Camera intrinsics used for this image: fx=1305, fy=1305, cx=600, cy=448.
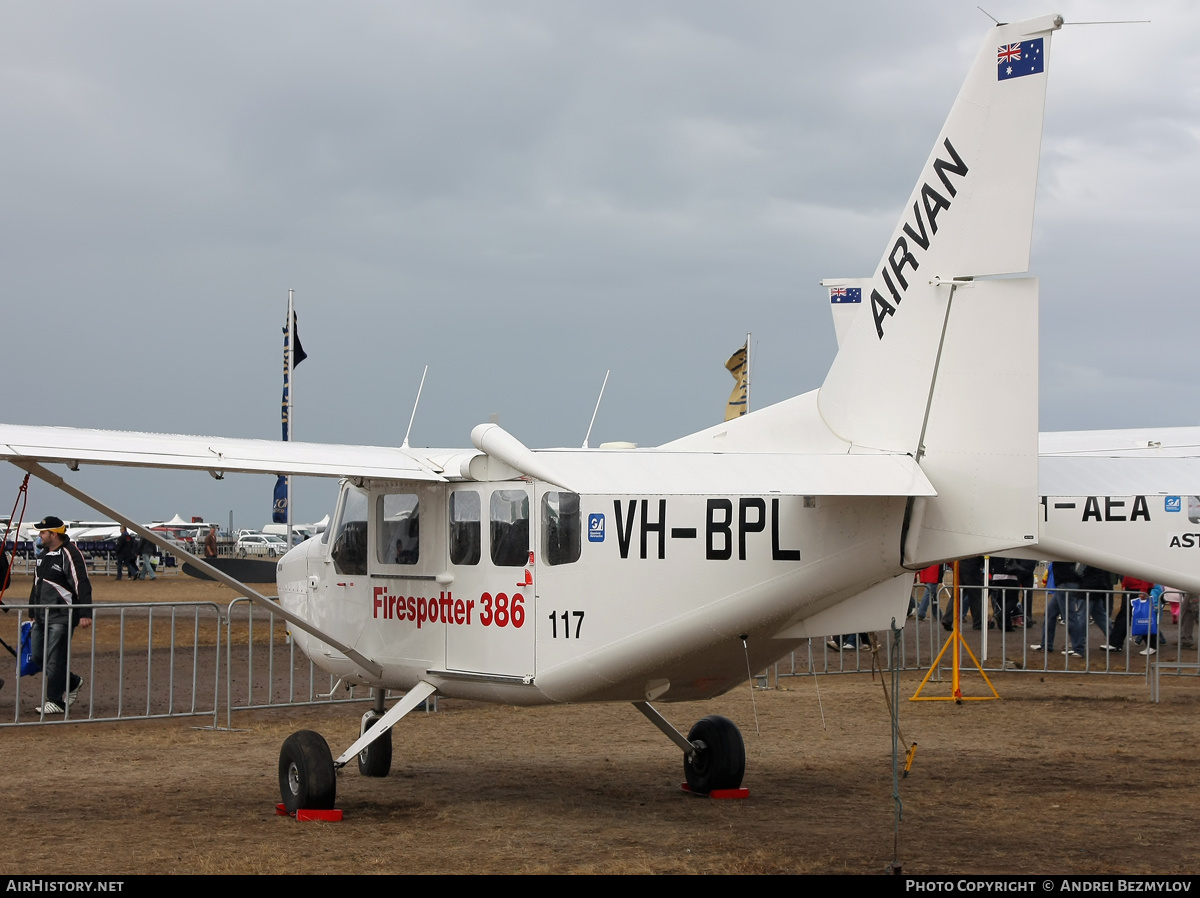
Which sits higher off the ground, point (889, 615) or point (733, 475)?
point (733, 475)

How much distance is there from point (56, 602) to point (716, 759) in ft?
29.0

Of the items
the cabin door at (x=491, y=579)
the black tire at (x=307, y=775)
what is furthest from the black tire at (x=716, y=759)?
the black tire at (x=307, y=775)

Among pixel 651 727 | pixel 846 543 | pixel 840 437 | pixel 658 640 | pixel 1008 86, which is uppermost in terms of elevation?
pixel 1008 86

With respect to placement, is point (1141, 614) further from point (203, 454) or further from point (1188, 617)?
point (203, 454)

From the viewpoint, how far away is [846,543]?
27.0 feet

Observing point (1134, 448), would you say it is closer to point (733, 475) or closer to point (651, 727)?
point (733, 475)

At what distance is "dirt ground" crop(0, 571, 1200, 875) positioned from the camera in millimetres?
8430

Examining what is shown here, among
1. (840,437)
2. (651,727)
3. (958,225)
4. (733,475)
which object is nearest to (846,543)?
(840,437)

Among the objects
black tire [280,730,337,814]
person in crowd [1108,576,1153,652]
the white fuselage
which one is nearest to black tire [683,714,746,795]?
the white fuselage

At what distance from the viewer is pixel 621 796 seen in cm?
1088

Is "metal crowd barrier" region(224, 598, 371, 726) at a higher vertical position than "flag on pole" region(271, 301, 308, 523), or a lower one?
lower

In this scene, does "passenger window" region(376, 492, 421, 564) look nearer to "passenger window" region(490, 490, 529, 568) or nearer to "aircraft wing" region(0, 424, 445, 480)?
"aircraft wing" region(0, 424, 445, 480)

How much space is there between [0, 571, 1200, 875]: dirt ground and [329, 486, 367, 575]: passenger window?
1.91m

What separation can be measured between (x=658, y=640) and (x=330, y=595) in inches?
139
